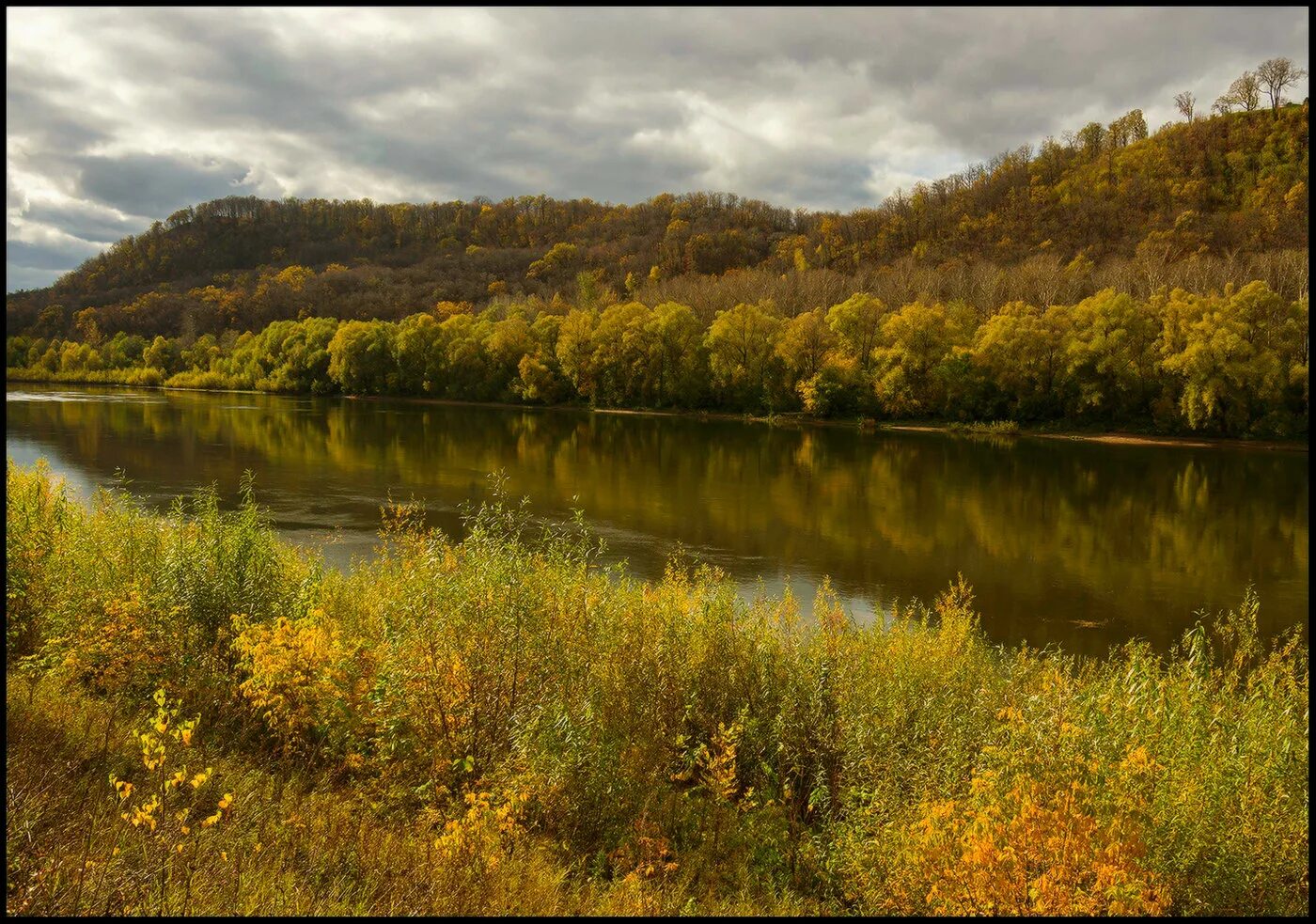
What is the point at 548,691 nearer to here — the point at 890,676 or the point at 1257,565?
the point at 890,676

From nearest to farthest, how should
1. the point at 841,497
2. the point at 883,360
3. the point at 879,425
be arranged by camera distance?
Answer: the point at 841,497 → the point at 879,425 → the point at 883,360

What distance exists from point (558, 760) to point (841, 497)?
964 inches

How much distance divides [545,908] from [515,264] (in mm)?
163954

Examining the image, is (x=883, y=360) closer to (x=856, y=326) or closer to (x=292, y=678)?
(x=856, y=326)

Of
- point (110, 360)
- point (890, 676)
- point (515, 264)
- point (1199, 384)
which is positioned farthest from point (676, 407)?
point (515, 264)

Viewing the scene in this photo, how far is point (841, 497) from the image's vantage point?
30406mm

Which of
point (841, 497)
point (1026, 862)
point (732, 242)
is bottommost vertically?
point (1026, 862)

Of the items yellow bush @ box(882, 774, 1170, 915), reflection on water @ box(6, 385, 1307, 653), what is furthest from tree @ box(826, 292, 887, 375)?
yellow bush @ box(882, 774, 1170, 915)

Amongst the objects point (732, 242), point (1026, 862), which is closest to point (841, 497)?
point (1026, 862)

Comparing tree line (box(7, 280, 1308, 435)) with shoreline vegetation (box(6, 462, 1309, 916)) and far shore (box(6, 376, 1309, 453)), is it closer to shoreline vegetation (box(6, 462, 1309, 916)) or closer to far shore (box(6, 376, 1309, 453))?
far shore (box(6, 376, 1309, 453))

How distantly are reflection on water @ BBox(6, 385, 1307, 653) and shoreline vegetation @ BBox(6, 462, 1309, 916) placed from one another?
6.25 meters

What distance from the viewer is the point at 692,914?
6105mm

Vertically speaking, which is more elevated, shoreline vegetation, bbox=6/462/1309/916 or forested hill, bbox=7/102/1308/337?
forested hill, bbox=7/102/1308/337

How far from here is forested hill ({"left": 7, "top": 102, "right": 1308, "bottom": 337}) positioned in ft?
300
